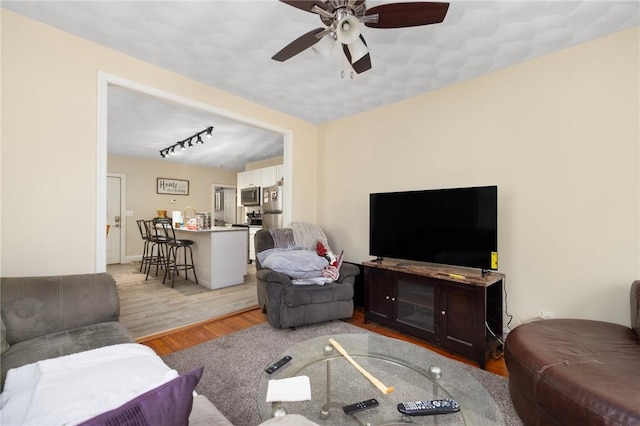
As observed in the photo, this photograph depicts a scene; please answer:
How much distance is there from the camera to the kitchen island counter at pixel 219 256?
13.8 ft

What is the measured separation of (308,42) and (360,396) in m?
2.06

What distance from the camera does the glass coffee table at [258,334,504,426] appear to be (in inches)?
48.4

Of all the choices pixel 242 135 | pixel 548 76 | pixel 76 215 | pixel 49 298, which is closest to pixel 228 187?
pixel 242 135

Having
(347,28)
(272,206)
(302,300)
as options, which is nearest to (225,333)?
(302,300)

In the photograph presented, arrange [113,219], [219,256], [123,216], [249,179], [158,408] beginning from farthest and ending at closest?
[249,179]
[123,216]
[113,219]
[219,256]
[158,408]

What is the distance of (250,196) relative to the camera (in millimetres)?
6371

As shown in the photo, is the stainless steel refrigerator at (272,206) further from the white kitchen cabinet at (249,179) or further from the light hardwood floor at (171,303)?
the light hardwood floor at (171,303)

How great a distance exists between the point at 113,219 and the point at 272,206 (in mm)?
3880

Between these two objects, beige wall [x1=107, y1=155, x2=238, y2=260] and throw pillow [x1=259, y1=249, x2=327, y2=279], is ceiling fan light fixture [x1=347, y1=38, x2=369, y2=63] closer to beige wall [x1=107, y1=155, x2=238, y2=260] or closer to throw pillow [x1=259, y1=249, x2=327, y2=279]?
throw pillow [x1=259, y1=249, x2=327, y2=279]

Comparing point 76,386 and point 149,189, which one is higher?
point 149,189

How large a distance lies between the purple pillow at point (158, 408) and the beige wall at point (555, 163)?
8.41 ft

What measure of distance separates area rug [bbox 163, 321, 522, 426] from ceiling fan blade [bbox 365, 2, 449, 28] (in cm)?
194

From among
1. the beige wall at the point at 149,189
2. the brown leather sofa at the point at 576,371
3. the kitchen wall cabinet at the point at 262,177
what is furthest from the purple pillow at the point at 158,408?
the beige wall at the point at 149,189

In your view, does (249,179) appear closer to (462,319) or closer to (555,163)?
(462,319)
